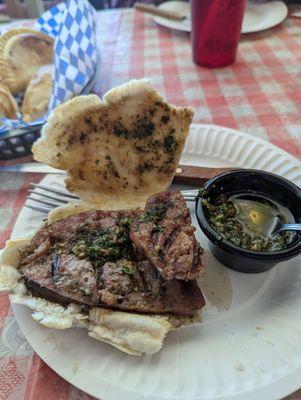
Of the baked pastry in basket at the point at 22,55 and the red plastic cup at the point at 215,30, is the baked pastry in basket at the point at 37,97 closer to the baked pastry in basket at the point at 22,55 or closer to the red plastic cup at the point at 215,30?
the baked pastry in basket at the point at 22,55

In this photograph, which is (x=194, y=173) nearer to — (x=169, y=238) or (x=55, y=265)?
(x=169, y=238)

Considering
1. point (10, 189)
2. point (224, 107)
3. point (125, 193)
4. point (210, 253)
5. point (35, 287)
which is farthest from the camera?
point (224, 107)

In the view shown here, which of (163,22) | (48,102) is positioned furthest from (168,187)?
(163,22)

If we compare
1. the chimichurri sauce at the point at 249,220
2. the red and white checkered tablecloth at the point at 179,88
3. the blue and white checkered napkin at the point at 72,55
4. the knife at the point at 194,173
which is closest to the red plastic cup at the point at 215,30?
the red and white checkered tablecloth at the point at 179,88

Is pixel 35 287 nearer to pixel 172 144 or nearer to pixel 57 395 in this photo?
pixel 57 395

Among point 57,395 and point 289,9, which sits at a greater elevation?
point 289,9

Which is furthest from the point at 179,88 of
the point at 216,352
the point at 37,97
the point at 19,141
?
the point at 216,352
